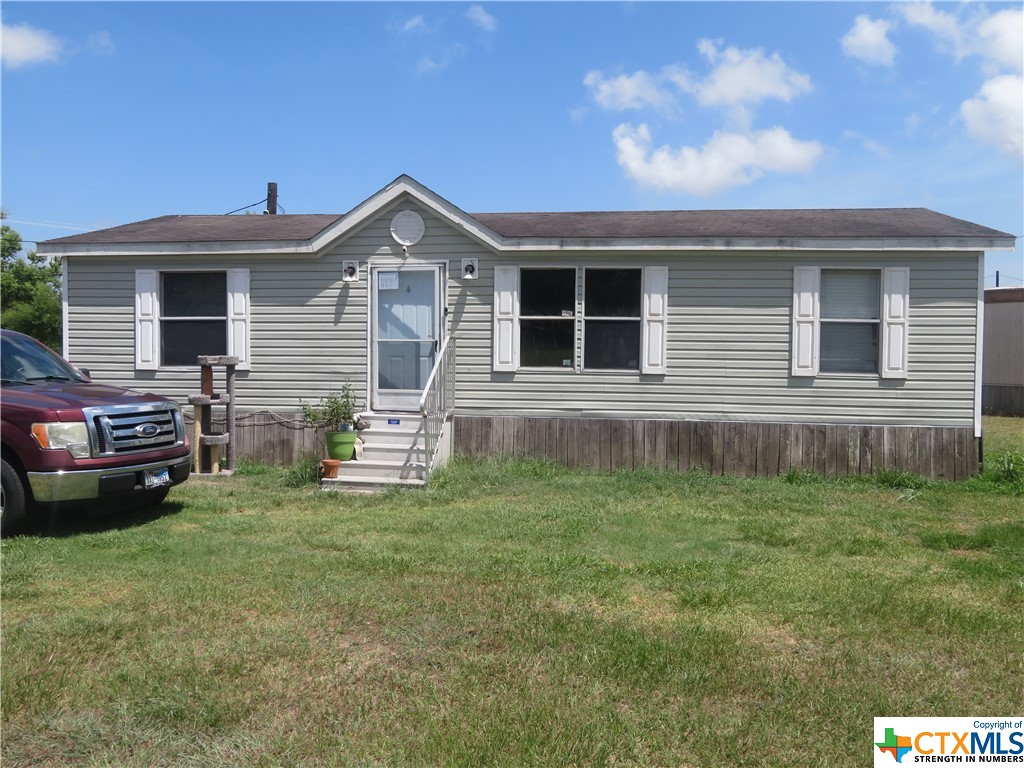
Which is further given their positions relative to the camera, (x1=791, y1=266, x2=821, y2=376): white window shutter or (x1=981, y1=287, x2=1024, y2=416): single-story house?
(x1=981, y1=287, x2=1024, y2=416): single-story house

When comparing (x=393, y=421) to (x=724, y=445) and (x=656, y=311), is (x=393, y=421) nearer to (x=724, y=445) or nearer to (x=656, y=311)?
(x=656, y=311)

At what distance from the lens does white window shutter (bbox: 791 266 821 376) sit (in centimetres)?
1078

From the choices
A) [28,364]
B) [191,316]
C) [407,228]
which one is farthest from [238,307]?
[28,364]

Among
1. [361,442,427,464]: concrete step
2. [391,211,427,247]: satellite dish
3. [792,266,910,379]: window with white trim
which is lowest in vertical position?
[361,442,427,464]: concrete step

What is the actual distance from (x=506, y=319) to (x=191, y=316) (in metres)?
4.53

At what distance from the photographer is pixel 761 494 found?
9430mm

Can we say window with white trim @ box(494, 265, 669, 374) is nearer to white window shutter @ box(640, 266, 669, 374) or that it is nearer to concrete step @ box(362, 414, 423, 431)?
white window shutter @ box(640, 266, 669, 374)

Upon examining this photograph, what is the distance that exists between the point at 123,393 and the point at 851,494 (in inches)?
309

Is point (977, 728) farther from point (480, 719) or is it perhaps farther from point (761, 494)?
point (761, 494)

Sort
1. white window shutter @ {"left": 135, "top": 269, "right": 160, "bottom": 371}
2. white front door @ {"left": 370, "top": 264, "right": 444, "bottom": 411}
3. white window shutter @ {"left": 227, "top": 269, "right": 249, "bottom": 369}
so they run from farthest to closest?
white window shutter @ {"left": 135, "top": 269, "right": 160, "bottom": 371}, white window shutter @ {"left": 227, "top": 269, "right": 249, "bottom": 369}, white front door @ {"left": 370, "top": 264, "right": 444, "bottom": 411}

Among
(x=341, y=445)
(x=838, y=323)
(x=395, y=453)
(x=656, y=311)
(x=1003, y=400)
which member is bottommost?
(x=395, y=453)

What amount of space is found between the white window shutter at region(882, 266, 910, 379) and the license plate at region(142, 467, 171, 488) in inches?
Answer: 336

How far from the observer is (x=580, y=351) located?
11242 millimetres

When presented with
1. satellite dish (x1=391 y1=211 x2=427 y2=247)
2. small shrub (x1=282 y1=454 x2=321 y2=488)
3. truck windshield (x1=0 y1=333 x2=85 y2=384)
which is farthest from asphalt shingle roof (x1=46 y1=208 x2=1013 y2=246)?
truck windshield (x1=0 y1=333 x2=85 y2=384)
